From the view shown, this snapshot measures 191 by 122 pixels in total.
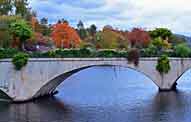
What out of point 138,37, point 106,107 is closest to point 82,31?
point 138,37

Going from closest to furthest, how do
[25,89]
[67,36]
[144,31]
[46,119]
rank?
[46,119], [25,89], [67,36], [144,31]

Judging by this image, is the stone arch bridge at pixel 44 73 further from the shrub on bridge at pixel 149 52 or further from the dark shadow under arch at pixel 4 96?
the shrub on bridge at pixel 149 52

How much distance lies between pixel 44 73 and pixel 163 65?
48.1 ft

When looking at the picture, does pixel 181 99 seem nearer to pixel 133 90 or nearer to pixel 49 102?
pixel 133 90

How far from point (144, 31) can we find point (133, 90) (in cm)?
4842

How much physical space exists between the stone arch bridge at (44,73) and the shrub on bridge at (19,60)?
1.85 ft

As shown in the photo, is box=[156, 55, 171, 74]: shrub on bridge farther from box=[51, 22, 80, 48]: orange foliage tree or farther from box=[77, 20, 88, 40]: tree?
box=[77, 20, 88, 40]: tree

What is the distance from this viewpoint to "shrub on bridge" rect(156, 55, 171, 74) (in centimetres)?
5762

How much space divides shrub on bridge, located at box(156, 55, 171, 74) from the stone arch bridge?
0.47 metres

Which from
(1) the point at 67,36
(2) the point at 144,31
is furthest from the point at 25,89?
(2) the point at 144,31

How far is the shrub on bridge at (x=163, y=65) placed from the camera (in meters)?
57.6

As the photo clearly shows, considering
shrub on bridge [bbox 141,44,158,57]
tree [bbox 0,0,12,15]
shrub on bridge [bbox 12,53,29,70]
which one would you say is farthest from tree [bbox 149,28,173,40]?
tree [bbox 0,0,12,15]

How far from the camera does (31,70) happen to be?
51.8 meters

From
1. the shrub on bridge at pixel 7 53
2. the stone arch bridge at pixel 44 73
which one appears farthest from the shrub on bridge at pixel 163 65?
the shrub on bridge at pixel 7 53
